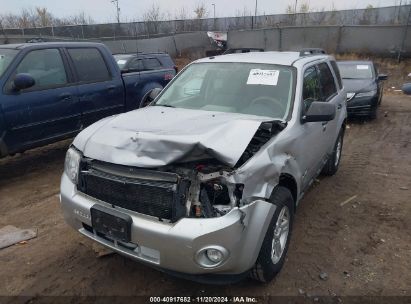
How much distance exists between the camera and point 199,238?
2389 mm

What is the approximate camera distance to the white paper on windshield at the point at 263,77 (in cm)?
381

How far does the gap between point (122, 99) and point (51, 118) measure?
5.12ft

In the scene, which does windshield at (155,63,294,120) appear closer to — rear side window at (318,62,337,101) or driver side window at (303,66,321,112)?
driver side window at (303,66,321,112)

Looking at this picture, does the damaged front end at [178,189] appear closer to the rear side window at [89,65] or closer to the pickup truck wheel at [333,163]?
the pickup truck wheel at [333,163]

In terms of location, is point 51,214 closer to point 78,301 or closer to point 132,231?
point 78,301

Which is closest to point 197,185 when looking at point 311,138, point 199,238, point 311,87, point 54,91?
point 199,238

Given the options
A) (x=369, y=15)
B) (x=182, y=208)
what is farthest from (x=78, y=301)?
(x=369, y=15)

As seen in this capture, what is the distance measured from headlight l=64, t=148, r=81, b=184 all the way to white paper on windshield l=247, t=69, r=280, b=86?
6.12 feet

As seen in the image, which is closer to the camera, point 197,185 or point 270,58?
point 197,185

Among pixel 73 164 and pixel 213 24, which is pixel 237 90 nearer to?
pixel 73 164

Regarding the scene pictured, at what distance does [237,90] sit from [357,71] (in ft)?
25.9

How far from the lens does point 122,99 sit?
6.79 metres

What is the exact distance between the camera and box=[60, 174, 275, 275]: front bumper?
240 cm

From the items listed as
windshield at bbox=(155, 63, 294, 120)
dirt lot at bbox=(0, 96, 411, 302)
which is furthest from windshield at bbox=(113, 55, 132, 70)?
windshield at bbox=(155, 63, 294, 120)
